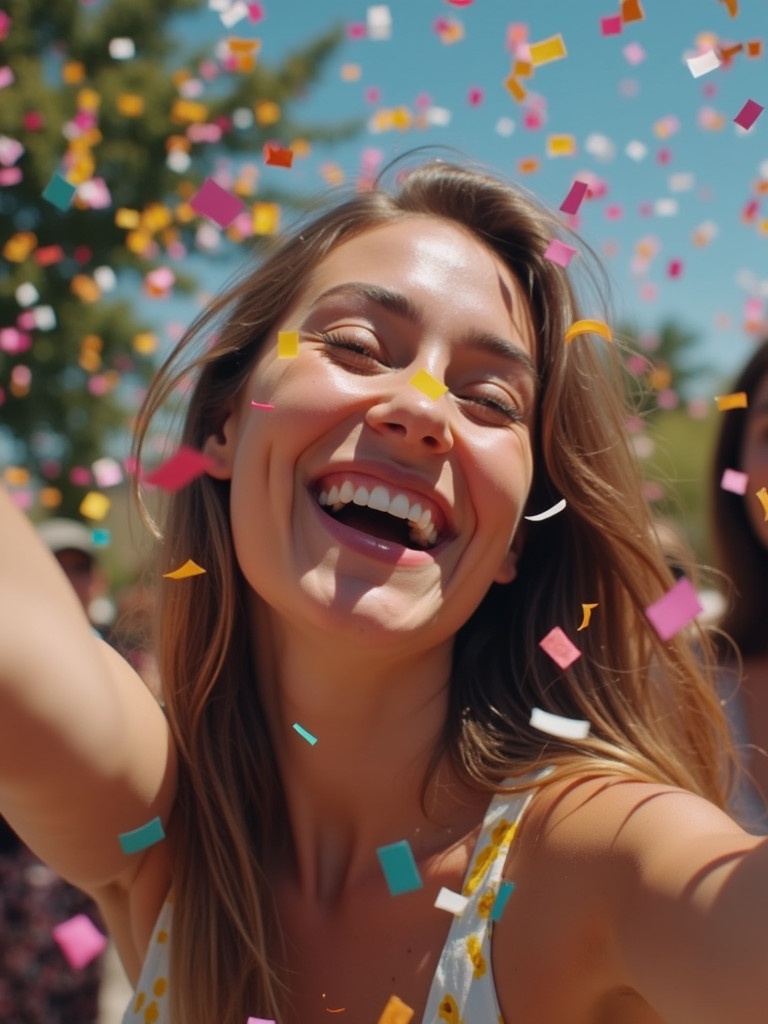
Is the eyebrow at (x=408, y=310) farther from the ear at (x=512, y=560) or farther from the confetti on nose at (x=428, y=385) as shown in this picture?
the ear at (x=512, y=560)

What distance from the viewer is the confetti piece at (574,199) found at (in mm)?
2518

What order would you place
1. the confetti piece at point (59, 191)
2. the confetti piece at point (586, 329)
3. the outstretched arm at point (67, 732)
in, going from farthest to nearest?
the confetti piece at point (59, 191) < the confetti piece at point (586, 329) < the outstretched arm at point (67, 732)

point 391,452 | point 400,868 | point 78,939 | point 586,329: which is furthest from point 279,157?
point 78,939

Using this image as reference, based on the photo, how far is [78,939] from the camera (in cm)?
310

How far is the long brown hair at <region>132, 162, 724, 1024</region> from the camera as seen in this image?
6.64 feet

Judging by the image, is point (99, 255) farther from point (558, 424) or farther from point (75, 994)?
point (558, 424)

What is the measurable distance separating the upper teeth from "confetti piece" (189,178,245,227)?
2.74ft

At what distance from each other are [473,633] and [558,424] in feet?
1.55

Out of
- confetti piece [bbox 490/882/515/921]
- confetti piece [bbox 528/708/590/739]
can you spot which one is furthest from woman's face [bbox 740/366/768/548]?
confetti piece [bbox 490/882/515/921]

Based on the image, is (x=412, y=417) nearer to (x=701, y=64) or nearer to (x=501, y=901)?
(x=501, y=901)

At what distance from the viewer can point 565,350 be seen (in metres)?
2.22

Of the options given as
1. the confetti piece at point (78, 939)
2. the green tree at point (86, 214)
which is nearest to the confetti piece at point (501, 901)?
the confetti piece at point (78, 939)

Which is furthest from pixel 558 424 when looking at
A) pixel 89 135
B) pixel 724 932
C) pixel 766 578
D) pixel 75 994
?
pixel 89 135

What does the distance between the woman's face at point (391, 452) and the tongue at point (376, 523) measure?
4.6 inches
